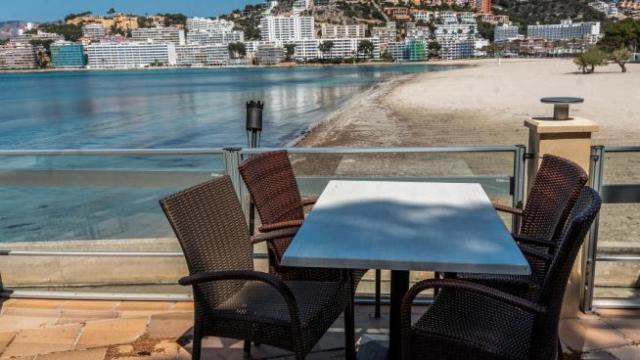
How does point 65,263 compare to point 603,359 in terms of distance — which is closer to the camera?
point 603,359

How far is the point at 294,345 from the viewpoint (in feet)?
6.77

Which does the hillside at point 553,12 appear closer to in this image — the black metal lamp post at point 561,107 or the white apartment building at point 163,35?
the white apartment building at point 163,35

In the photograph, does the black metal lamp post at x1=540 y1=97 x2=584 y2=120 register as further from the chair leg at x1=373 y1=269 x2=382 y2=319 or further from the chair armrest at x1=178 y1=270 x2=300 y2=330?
the chair armrest at x1=178 y1=270 x2=300 y2=330

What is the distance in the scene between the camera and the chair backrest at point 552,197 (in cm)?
231

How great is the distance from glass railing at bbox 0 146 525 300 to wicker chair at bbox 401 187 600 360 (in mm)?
1073

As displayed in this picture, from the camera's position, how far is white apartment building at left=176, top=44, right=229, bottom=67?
159500 millimetres

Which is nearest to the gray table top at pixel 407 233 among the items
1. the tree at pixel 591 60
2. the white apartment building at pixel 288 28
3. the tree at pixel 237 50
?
the tree at pixel 591 60

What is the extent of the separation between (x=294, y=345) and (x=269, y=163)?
1.07 m

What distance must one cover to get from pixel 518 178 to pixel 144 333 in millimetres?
2182

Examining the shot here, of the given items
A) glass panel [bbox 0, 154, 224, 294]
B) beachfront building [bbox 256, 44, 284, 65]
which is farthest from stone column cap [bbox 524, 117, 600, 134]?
beachfront building [bbox 256, 44, 284, 65]

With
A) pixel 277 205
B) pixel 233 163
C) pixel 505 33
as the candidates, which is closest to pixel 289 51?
pixel 505 33

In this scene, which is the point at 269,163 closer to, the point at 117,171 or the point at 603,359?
the point at 117,171

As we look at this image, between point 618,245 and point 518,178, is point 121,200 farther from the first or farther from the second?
point 618,245

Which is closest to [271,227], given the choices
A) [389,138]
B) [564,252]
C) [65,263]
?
[564,252]
